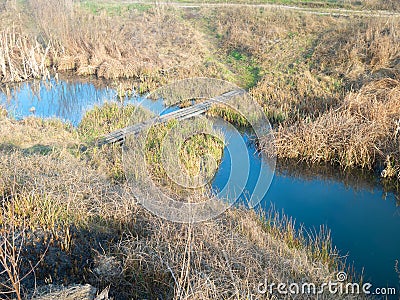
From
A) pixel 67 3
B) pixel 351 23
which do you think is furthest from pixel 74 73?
pixel 351 23

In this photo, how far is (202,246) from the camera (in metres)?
4.95

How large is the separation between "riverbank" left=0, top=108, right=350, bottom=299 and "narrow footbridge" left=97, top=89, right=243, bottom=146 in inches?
81.8

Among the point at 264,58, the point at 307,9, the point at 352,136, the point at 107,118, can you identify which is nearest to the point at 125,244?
the point at 352,136

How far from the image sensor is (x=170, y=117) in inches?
403

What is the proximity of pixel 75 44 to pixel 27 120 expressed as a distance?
636 cm

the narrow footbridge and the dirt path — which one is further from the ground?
the dirt path

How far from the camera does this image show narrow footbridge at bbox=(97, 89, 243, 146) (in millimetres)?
9133

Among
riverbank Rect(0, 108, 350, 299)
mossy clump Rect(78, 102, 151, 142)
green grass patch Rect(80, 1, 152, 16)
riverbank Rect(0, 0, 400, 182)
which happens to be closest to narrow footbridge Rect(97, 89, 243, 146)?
mossy clump Rect(78, 102, 151, 142)

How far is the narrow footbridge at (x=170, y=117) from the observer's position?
913cm

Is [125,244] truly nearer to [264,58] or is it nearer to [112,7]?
[264,58]

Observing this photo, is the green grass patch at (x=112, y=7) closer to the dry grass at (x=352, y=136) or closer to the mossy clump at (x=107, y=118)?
the mossy clump at (x=107, y=118)

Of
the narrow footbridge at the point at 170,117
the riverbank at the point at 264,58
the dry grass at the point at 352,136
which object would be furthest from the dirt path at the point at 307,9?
the dry grass at the point at 352,136

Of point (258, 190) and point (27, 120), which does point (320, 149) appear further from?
point (27, 120)

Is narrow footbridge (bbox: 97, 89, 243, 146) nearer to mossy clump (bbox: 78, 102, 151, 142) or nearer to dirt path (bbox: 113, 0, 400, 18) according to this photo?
mossy clump (bbox: 78, 102, 151, 142)
